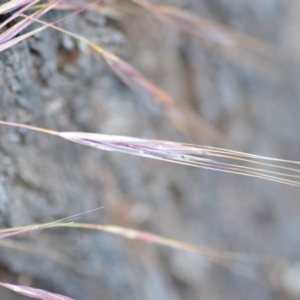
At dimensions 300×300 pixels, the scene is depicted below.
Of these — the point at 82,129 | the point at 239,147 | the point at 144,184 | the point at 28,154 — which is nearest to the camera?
the point at 28,154

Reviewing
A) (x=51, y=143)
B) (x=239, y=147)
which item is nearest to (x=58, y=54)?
(x=51, y=143)

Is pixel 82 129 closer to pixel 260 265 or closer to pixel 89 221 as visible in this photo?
pixel 89 221

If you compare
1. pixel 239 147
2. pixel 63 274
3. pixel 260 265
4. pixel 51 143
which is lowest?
pixel 63 274

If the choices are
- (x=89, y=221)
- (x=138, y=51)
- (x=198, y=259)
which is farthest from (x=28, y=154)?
(x=198, y=259)

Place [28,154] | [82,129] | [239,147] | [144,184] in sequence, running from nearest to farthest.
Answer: [28,154], [82,129], [144,184], [239,147]

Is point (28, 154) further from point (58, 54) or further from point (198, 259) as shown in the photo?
point (198, 259)

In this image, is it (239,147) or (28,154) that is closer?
(28,154)

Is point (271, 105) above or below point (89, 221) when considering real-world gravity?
above
